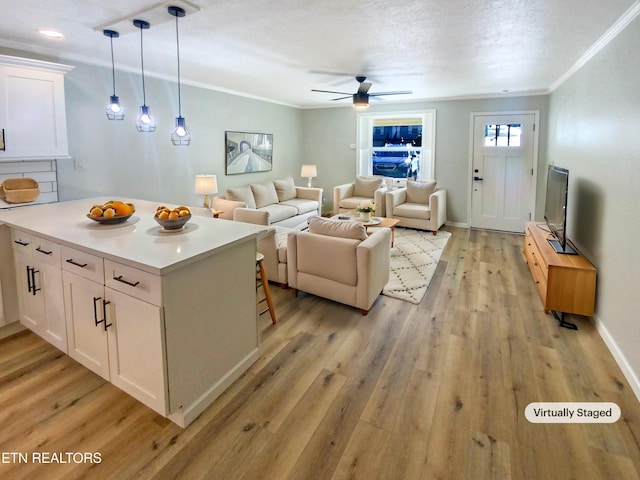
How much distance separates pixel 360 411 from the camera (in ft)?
6.63

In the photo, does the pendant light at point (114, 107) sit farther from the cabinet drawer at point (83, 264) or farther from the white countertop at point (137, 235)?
the cabinet drawer at point (83, 264)

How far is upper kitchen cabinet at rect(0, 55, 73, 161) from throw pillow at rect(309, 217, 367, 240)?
2474 millimetres

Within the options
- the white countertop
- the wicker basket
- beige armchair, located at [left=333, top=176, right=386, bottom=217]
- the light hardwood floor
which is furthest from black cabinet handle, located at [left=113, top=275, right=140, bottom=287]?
beige armchair, located at [left=333, top=176, right=386, bottom=217]

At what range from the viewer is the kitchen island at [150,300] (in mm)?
1771

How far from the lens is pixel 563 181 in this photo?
3.31 metres

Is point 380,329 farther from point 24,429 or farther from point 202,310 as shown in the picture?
point 24,429

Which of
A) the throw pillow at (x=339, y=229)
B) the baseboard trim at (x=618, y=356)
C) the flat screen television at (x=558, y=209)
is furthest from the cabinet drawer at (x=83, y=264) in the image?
the flat screen television at (x=558, y=209)

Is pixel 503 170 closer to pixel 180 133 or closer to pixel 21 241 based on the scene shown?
pixel 180 133

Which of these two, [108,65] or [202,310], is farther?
[108,65]

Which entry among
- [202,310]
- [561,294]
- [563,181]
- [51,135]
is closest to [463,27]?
[563,181]

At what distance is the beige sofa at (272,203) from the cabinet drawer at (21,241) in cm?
221

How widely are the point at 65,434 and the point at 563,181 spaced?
→ 4186 millimetres

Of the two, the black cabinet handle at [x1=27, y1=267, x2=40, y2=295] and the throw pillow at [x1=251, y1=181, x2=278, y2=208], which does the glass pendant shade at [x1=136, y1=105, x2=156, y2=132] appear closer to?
the black cabinet handle at [x1=27, y1=267, x2=40, y2=295]

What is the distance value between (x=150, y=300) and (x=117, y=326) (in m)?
0.38
